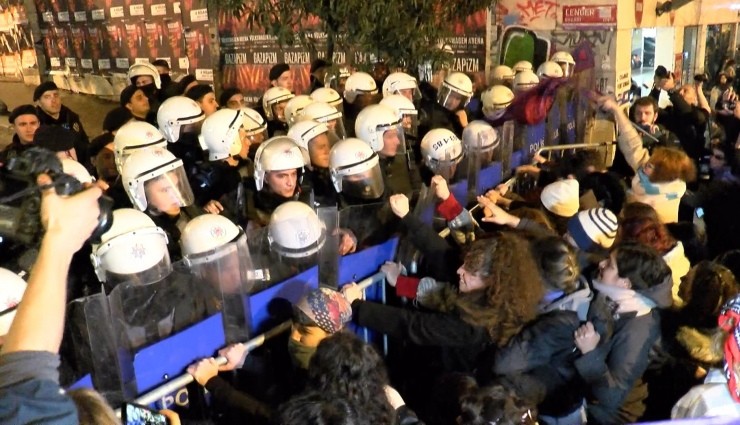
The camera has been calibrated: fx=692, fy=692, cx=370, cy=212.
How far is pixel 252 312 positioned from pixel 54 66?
16254 millimetres

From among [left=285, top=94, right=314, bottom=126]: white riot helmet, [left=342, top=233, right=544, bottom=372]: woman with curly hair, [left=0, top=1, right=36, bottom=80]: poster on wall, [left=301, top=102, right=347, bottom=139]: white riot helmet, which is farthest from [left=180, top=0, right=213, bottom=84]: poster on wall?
[left=342, top=233, right=544, bottom=372]: woman with curly hair

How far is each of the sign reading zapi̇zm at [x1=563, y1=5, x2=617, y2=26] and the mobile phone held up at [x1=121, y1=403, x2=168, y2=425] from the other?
339 inches

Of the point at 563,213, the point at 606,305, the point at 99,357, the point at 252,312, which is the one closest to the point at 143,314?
the point at 99,357

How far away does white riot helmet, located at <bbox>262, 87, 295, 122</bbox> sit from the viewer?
6.14 m

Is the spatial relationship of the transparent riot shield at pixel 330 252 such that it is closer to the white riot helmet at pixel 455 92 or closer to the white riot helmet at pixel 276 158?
the white riot helmet at pixel 276 158

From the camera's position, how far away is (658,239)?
3502mm

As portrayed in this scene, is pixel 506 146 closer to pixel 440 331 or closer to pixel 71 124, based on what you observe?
pixel 440 331

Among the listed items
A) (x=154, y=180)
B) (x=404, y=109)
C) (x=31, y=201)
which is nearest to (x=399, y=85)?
(x=404, y=109)

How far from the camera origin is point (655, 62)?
37.3ft

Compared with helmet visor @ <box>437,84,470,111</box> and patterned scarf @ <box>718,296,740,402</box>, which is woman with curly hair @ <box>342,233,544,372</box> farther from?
helmet visor @ <box>437,84,470,111</box>

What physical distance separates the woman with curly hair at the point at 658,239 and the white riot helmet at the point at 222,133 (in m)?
2.57

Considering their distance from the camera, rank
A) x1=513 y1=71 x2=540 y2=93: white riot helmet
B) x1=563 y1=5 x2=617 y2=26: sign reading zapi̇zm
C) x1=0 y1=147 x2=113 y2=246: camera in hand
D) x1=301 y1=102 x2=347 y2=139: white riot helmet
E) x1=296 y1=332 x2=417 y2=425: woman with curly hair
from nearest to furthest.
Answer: x1=0 y1=147 x2=113 y2=246: camera in hand
x1=296 y1=332 x2=417 y2=425: woman with curly hair
x1=301 y1=102 x2=347 y2=139: white riot helmet
x1=513 y1=71 x2=540 y2=93: white riot helmet
x1=563 y1=5 x2=617 y2=26: sign reading zapi̇zm

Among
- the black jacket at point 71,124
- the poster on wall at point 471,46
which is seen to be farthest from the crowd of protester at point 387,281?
the poster on wall at point 471,46

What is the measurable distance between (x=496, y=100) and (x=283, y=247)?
4228 millimetres
